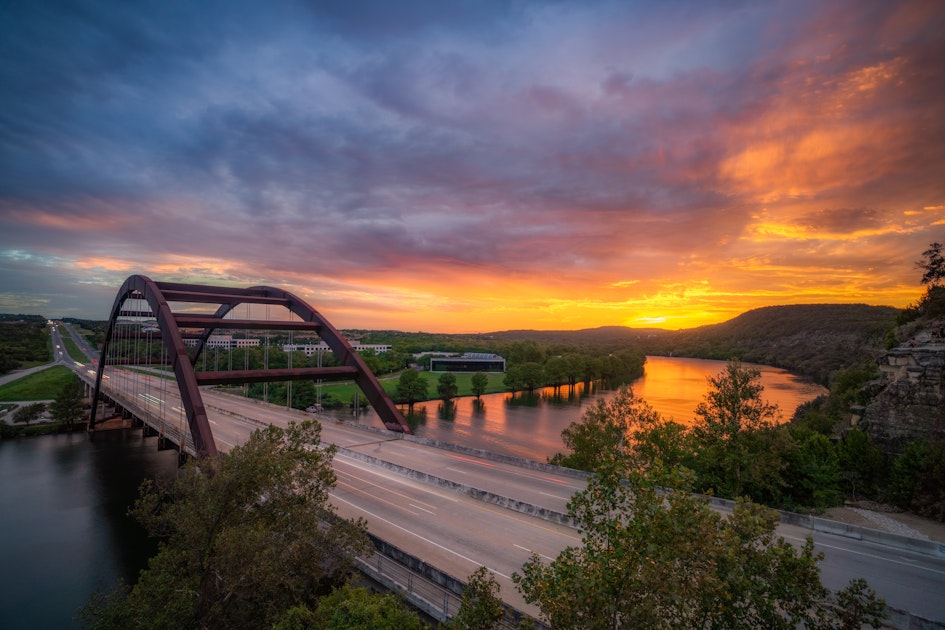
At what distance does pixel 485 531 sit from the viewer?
1406 centimetres

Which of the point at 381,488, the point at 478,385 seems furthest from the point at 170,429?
the point at 478,385

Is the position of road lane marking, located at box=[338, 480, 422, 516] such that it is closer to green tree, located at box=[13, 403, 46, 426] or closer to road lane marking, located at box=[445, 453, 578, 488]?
road lane marking, located at box=[445, 453, 578, 488]

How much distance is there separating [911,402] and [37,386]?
93.9 m

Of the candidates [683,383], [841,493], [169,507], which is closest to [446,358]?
[683,383]

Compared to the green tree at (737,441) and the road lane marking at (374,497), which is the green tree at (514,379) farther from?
the road lane marking at (374,497)

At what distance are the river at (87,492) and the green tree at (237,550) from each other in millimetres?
7833

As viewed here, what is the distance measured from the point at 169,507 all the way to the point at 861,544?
65.0 feet

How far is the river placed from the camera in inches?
720

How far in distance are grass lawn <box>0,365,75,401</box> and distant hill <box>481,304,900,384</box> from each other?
11556 centimetres

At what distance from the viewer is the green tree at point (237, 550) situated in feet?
29.2

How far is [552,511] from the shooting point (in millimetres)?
14602

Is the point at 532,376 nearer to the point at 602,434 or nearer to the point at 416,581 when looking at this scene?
the point at 602,434

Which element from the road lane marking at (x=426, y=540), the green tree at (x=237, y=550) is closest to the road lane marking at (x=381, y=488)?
the road lane marking at (x=426, y=540)

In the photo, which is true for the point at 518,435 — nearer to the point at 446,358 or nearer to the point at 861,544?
the point at 861,544
